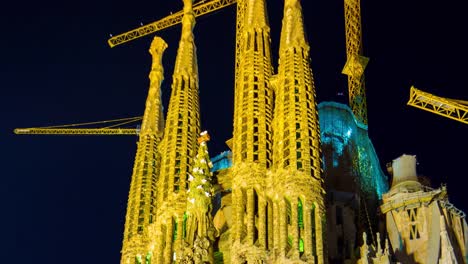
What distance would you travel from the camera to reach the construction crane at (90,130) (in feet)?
286

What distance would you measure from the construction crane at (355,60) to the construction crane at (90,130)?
83.7 ft

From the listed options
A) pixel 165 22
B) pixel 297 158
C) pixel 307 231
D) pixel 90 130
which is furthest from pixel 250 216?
pixel 90 130

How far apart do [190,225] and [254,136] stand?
22.9 ft

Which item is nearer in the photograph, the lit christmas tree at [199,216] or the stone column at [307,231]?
the stone column at [307,231]

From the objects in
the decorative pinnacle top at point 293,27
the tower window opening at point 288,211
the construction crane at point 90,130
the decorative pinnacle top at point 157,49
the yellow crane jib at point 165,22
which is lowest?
the tower window opening at point 288,211

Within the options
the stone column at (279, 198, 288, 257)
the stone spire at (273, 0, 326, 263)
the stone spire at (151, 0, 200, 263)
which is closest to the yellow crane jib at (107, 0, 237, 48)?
the stone spire at (151, 0, 200, 263)

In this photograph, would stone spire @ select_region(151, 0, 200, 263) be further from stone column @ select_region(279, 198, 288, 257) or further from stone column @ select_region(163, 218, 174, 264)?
stone column @ select_region(279, 198, 288, 257)

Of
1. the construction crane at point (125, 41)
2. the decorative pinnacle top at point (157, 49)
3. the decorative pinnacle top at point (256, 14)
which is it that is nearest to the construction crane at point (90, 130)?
the construction crane at point (125, 41)

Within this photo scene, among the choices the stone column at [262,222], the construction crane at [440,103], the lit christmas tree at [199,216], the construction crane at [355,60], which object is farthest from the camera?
the construction crane at [355,60]

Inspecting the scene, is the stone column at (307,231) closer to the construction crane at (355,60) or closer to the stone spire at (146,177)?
the stone spire at (146,177)

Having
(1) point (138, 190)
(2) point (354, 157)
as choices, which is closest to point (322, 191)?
(2) point (354, 157)

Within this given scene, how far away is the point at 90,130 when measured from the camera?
89000 millimetres

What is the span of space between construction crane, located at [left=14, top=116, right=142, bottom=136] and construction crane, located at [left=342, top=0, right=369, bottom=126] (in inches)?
1005

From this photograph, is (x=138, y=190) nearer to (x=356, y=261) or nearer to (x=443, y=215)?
(x=356, y=261)
